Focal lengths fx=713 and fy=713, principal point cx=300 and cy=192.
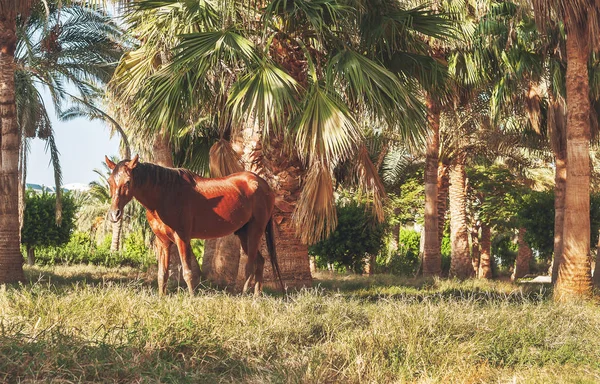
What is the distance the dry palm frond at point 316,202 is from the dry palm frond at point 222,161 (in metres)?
1.37

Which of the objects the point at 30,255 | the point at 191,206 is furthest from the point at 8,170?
the point at 30,255

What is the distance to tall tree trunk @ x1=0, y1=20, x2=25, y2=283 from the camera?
13.1 metres

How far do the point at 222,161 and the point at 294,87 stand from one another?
70.5 inches

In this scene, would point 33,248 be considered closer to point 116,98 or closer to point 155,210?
point 116,98

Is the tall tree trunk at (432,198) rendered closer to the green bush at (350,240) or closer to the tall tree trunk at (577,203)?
the green bush at (350,240)

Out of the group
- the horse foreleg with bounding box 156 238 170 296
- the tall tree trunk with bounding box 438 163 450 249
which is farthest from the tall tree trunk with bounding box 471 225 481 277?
the horse foreleg with bounding box 156 238 170 296

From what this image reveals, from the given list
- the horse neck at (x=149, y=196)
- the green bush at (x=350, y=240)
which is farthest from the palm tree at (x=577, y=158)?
the green bush at (x=350, y=240)

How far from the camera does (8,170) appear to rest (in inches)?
Answer: 518

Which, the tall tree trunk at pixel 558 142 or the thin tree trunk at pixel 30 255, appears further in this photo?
the thin tree trunk at pixel 30 255

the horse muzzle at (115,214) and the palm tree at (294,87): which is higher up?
the palm tree at (294,87)

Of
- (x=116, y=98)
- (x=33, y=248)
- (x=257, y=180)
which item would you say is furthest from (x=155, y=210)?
(x=33, y=248)

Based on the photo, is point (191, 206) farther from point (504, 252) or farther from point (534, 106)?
point (504, 252)

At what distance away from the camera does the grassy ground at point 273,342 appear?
218 inches

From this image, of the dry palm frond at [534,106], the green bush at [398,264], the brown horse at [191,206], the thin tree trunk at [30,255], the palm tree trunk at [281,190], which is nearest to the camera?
the brown horse at [191,206]
